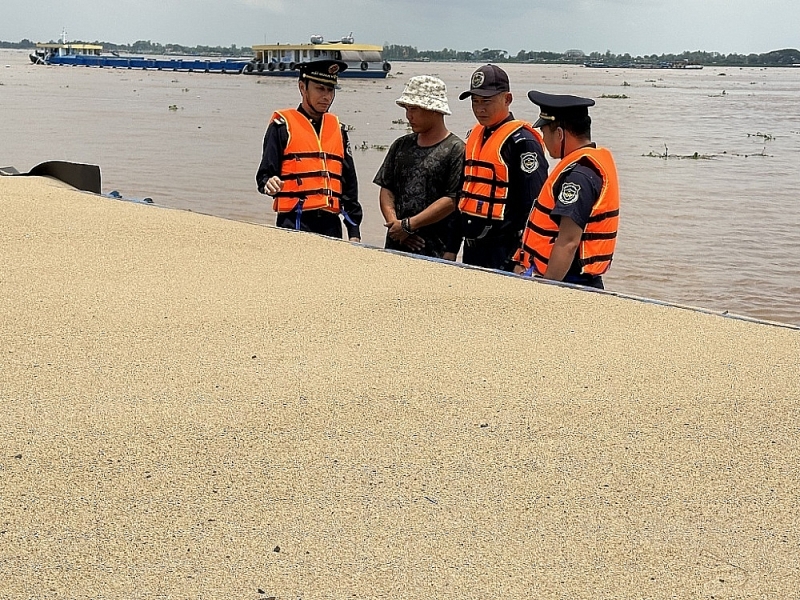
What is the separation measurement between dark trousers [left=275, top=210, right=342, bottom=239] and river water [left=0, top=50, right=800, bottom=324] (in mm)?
3708

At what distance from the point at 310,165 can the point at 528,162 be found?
1.20 m

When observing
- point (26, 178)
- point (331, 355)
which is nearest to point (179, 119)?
point (26, 178)

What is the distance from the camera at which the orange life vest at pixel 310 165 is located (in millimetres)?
5051

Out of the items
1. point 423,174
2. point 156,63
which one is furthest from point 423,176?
point 156,63

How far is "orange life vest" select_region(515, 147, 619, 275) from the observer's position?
3902 millimetres

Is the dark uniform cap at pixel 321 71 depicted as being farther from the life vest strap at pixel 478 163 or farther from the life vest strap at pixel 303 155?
the life vest strap at pixel 478 163

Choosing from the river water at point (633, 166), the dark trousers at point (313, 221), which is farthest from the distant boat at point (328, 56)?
the dark trousers at point (313, 221)

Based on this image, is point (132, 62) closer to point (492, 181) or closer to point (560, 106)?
point (492, 181)

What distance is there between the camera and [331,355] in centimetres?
Result: 327

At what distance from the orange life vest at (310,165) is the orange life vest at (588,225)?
4.39ft

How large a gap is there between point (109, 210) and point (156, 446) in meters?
3.04

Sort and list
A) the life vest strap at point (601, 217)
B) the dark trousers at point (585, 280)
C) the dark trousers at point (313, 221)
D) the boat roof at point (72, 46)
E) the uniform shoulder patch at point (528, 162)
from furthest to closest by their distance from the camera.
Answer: the boat roof at point (72, 46)
the dark trousers at point (313, 221)
the uniform shoulder patch at point (528, 162)
the dark trousers at point (585, 280)
the life vest strap at point (601, 217)

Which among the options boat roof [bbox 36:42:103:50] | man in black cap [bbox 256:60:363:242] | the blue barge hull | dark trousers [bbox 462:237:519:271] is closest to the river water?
dark trousers [bbox 462:237:519:271]

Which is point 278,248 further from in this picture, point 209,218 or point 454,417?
point 454,417
